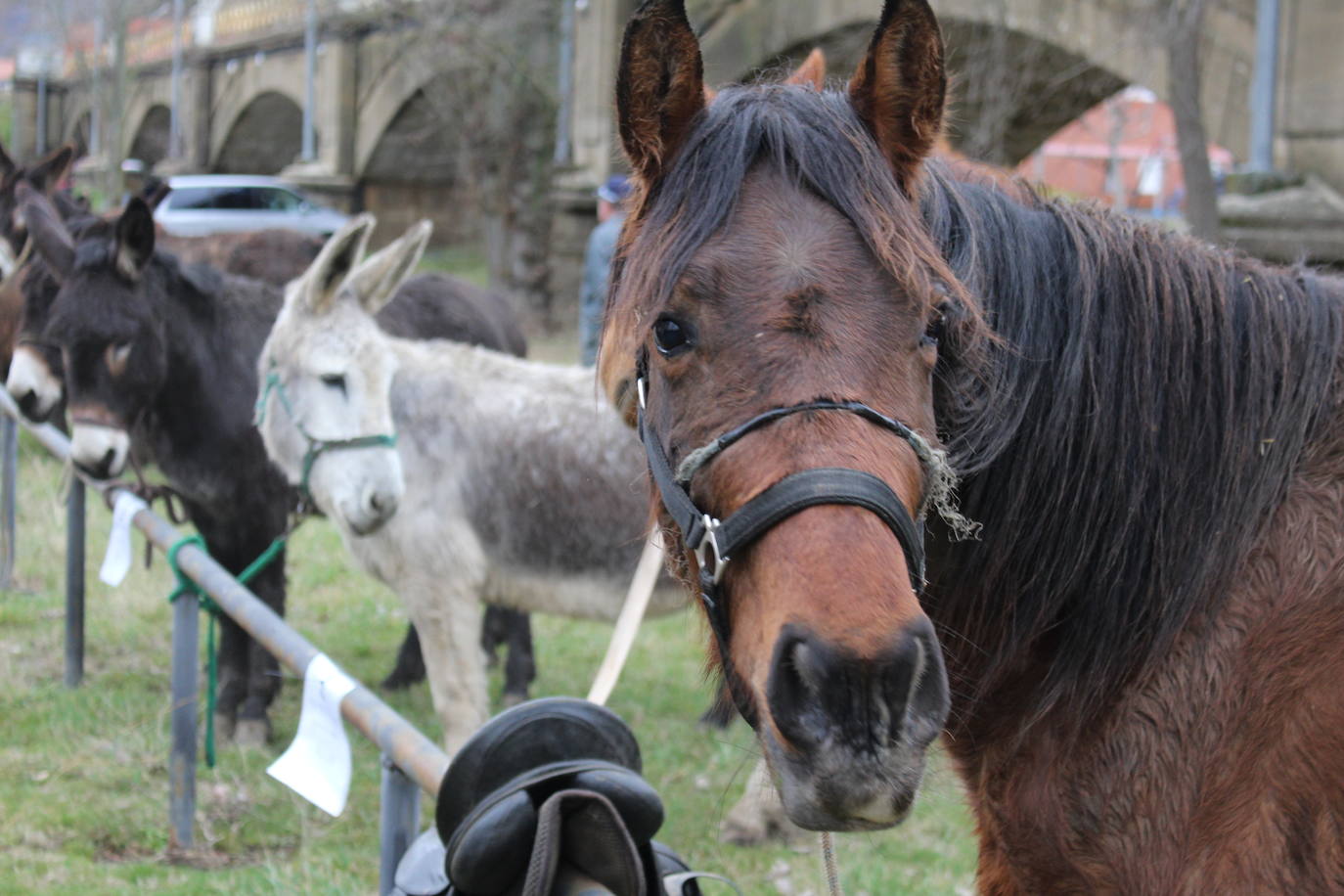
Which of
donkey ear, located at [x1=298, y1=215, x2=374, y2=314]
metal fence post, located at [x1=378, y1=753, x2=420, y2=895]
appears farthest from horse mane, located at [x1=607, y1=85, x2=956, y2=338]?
donkey ear, located at [x1=298, y1=215, x2=374, y2=314]

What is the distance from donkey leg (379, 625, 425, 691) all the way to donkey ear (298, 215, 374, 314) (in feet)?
6.81

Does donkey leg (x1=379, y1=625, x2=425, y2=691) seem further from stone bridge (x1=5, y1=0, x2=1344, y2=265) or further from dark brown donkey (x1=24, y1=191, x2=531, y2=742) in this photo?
stone bridge (x1=5, y1=0, x2=1344, y2=265)

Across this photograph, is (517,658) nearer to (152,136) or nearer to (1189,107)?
(1189,107)

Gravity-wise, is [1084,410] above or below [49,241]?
below

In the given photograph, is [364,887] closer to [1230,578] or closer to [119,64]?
[1230,578]

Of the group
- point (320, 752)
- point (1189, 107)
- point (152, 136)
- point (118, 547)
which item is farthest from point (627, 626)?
point (152, 136)

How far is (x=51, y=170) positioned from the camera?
883cm

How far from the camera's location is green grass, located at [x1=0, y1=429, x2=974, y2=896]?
4.20 m

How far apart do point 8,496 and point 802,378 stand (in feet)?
24.0

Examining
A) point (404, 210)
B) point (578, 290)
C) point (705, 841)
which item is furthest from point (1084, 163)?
point (705, 841)

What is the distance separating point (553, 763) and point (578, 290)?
60.5 ft

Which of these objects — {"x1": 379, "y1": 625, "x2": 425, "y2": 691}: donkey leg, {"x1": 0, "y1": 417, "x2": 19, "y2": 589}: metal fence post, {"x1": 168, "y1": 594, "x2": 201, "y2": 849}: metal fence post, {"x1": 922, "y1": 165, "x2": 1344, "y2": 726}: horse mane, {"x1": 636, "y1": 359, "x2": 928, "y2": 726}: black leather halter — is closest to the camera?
{"x1": 636, "y1": 359, "x2": 928, "y2": 726}: black leather halter

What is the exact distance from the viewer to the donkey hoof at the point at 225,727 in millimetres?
5707

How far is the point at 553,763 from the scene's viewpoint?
1.75m
